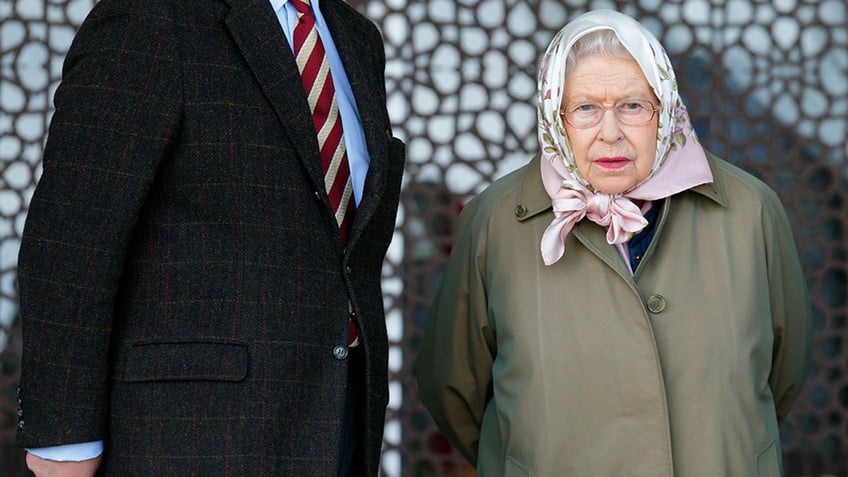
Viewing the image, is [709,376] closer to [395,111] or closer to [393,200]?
[393,200]

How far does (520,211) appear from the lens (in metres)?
2.82

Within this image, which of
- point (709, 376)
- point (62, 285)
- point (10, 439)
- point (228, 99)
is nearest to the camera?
point (62, 285)

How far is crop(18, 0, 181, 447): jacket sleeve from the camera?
2217 millimetres

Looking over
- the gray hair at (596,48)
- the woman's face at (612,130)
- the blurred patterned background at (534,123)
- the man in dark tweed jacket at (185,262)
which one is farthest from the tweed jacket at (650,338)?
the blurred patterned background at (534,123)

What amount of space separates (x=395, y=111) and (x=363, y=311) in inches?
79.1

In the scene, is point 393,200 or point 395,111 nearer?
point 393,200

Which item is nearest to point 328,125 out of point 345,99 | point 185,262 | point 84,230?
point 345,99

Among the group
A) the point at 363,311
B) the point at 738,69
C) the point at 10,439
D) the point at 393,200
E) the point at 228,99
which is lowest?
the point at 10,439

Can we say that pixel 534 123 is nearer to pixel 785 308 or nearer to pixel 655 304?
pixel 785 308

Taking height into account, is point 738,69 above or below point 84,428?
above

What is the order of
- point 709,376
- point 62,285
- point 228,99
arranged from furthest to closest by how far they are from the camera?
1. point 709,376
2. point 228,99
3. point 62,285

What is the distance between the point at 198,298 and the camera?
7.61 feet

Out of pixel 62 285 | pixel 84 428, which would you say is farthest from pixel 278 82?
pixel 84 428

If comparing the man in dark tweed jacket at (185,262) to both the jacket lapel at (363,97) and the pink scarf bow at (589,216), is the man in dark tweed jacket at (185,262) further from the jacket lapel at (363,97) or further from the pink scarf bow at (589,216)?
the pink scarf bow at (589,216)
